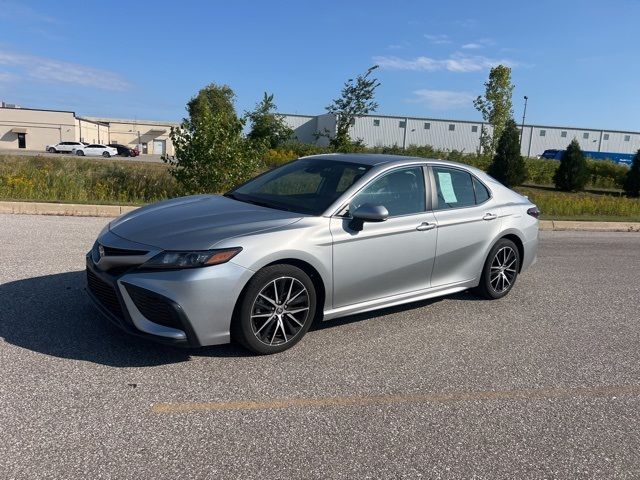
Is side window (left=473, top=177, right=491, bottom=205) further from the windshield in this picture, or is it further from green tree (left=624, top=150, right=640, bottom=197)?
green tree (left=624, top=150, right=640, bottom=197)

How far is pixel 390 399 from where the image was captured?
360 cm

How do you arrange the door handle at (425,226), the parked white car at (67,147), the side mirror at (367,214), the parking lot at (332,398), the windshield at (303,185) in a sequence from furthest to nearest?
1. the parked white car at (67,147)
2. the door handle at (425,226)
3. the windshield at (303,185)
4. the side mirror at (367,214)
5. the parking lot at (332,398)

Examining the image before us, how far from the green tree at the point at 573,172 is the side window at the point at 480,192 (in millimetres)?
22571

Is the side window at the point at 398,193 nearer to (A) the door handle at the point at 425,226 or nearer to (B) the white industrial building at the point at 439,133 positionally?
(A) the door handle at the point at 425,226

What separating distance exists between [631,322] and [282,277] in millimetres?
3869

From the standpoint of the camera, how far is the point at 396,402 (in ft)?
11.7

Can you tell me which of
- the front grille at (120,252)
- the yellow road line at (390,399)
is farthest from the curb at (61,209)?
the yellow road line at (390,399)

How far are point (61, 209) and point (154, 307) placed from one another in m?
8.13

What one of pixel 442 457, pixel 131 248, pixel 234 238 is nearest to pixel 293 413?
pixel 442 457

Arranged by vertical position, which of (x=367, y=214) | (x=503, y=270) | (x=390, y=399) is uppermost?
(x=367, y=214)

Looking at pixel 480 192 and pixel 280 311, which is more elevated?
pixel 480 192

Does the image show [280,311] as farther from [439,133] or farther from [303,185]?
[439,133]

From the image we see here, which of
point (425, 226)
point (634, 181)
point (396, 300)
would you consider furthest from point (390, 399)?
point (634, 181)

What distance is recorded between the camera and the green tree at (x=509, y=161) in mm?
25266
